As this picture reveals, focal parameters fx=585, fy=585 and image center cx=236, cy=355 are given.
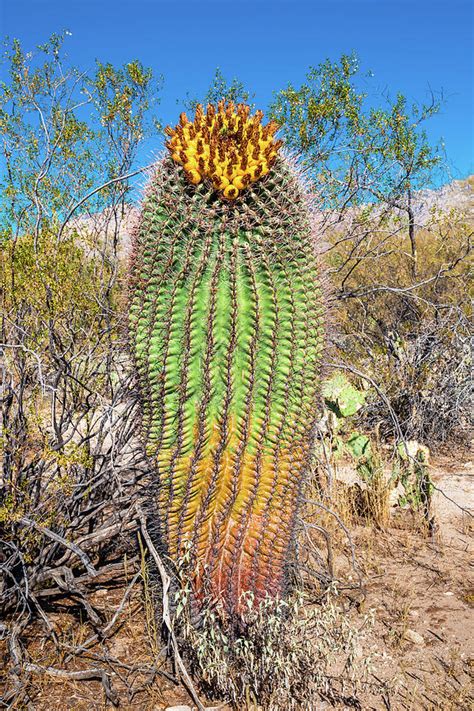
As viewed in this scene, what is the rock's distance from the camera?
8.86ft

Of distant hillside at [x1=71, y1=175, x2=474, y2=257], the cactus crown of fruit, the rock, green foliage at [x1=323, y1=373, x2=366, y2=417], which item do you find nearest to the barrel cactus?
the cactus crown of fruit

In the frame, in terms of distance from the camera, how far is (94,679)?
2424 millimetres

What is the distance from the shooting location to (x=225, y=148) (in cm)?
213

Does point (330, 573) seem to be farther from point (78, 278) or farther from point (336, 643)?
point (78, 278)

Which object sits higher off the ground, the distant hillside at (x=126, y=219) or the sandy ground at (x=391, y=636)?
the distant hillside at (x=126, y=219)

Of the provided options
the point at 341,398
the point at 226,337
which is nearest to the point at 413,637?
the point at 226,337

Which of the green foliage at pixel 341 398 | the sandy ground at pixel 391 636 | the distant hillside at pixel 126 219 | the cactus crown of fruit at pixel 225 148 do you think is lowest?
the sandy ground at pixel 391 636

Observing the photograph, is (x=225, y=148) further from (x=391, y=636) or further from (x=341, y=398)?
(x=341, y=398)

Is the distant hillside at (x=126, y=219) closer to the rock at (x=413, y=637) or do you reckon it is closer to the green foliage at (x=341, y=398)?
the green foliage at (x=341, y=398)

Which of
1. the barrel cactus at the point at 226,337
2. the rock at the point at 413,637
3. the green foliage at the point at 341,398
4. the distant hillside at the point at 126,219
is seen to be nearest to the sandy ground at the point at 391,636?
the rock at the point at 413,637

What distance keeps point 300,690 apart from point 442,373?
4.13 m

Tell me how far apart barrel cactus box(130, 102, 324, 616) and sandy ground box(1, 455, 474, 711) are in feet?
1.68

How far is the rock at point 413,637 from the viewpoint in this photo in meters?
2.70

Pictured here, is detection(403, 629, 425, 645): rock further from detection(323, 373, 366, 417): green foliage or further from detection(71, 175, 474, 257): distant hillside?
detection(323, 373, 366, 417): green foliage
